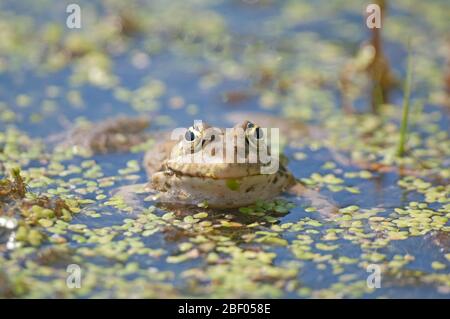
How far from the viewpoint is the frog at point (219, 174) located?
4707 millimetres

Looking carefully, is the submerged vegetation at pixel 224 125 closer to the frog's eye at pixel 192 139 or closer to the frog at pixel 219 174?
the frog at pixel 219 174

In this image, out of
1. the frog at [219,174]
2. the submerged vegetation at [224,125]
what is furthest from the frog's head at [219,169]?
the submerged vegetation at [224,125]

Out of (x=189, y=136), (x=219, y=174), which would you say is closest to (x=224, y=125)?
Result: (x=189, y=136)

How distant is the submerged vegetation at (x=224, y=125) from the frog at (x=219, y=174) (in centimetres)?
9

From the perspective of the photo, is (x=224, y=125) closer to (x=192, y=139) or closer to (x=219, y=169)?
(x=192, y=139)

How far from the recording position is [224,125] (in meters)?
7.23

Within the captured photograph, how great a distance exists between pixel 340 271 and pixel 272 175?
41.5 inches

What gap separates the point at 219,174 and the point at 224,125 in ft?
8.43

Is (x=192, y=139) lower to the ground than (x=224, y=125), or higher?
lower

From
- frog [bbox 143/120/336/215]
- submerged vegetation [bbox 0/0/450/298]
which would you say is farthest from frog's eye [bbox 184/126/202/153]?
submerged vegetation [bbox 0/0/450/298]

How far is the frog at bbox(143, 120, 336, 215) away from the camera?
15.4 feet

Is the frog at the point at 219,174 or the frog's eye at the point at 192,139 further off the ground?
the frog's eye at the point at 192,139

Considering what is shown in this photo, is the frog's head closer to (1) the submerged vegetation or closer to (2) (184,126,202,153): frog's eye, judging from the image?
(2) (184,126,202,153): frog's eye

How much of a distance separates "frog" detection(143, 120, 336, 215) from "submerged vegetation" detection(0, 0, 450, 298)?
3.7 inches
